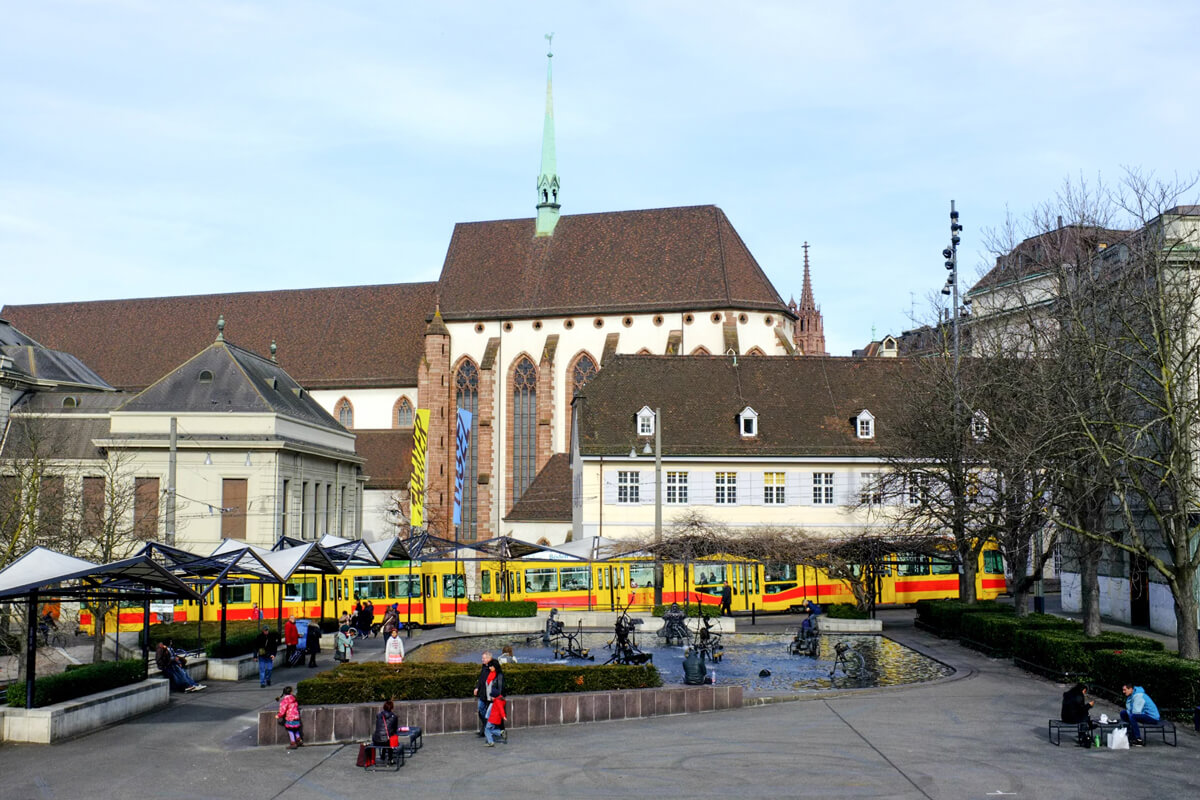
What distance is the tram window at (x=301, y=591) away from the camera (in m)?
40.4

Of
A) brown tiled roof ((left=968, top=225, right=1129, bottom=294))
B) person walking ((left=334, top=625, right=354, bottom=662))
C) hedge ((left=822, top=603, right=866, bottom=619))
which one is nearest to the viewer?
brown tiled roof ((left=968, top=225, right=1129, bottom=294))

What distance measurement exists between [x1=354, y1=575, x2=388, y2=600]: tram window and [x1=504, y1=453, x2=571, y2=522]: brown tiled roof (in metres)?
23.1

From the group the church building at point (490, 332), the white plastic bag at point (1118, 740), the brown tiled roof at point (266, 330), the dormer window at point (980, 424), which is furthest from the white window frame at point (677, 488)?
the white plastic bag at point (1118, 740)

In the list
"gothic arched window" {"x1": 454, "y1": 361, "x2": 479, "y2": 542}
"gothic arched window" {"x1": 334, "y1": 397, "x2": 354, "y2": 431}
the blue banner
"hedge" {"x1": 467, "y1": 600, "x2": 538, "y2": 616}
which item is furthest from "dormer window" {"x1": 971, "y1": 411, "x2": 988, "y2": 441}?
"gothic arched window" {"x1": 334, "y1": 397, "x2": 354, "y2": 431}

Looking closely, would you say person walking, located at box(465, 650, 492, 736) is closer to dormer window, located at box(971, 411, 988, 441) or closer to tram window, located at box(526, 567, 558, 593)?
dormer window, located at box(971, 411, 988, 441)

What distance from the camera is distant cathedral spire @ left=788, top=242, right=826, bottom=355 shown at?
110375 millimetres

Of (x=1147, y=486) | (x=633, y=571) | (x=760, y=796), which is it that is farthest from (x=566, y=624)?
(x=760, y=796)

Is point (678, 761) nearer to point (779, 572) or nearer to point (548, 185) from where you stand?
point (779, 572)

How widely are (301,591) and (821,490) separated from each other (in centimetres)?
2198

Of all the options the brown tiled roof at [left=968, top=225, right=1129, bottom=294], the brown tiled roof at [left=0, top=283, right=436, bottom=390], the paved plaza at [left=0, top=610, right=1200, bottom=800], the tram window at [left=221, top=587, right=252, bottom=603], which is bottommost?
the paved plaza at [left=0, top=610, right=1200, bottom=800]

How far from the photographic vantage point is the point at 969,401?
32.5 meters

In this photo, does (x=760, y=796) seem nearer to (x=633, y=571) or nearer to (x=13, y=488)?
(x=633, y=571)

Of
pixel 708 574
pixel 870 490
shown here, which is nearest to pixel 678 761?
pixel 708 574

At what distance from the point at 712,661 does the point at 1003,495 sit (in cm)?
884
